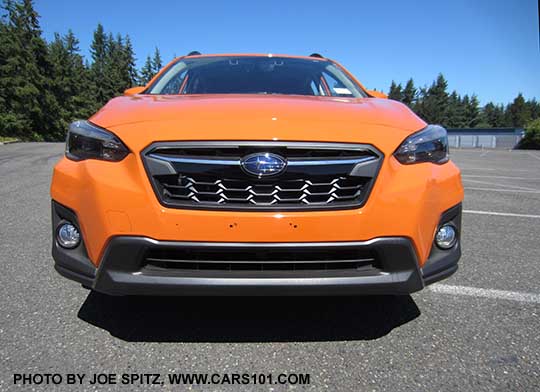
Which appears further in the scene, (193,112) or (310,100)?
(310,100)

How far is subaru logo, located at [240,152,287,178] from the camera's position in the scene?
1.80m

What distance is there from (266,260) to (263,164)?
426 mm

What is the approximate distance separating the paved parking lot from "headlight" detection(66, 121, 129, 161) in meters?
0.93

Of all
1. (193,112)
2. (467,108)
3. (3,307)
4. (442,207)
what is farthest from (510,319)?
(467,108)

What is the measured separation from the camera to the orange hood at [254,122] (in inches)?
72.6

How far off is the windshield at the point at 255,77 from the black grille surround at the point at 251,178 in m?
1.24

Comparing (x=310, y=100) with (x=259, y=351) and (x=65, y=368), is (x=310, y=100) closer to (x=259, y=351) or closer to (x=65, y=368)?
(x=259, y=351)

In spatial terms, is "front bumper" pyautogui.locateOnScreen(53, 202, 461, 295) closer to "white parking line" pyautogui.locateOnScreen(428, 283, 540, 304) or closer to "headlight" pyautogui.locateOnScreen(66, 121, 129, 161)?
"headlight" pyautogui.locateOnScreen(66, 121, 129, 161)

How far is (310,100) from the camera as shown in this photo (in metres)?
2.42

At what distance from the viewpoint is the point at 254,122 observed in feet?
6.23

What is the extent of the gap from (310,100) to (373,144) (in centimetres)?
68

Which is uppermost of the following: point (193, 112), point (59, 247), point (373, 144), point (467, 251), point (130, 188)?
point (193, 112)

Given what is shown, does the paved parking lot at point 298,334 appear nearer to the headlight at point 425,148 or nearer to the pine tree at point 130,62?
the headlight at point 425,148

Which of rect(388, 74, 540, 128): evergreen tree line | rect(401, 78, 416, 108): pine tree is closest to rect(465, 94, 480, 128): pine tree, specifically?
rect(388, 74, 540, 128): evergreen tree line
